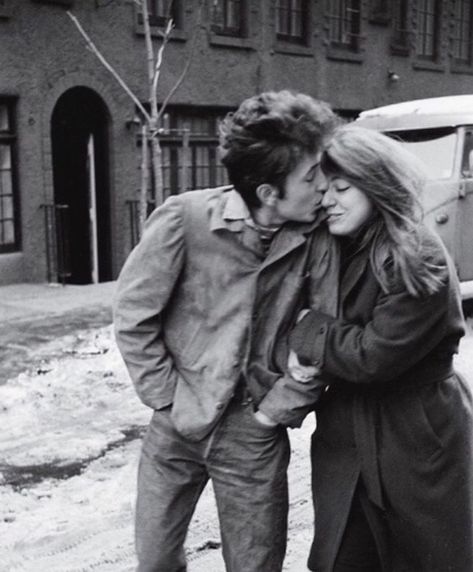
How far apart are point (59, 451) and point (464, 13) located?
781 inches

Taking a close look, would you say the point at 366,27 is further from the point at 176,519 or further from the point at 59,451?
the point at 176,519

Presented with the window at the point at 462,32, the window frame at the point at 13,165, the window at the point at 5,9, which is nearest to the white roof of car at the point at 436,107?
the window frame at the point at 13,165

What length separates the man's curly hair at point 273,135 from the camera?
2381 millimetres

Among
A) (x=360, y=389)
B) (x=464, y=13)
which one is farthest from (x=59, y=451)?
(x=464, y=13)

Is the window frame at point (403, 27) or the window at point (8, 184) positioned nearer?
the window at point (8, 184)

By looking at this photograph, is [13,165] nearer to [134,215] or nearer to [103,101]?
[103,101]

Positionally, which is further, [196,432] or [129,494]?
[129,494]

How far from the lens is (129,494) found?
4633 mm

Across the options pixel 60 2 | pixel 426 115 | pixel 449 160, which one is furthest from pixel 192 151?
pixel 449 160

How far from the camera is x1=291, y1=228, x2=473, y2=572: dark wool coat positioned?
95.5 inches

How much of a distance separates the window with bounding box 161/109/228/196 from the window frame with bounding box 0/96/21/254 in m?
2.60

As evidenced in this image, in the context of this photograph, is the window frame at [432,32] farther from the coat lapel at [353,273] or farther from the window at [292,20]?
the coat lapel at [353,273]

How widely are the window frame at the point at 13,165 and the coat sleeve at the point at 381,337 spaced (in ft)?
32.2

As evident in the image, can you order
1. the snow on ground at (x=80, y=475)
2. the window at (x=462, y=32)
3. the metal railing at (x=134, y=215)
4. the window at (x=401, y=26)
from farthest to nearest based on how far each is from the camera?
the window at (x=462, y=32) → the window at (x=401, y=26) → the metal railing at (x=134, y=215) → the snow on ground at (x=80, y=475)
